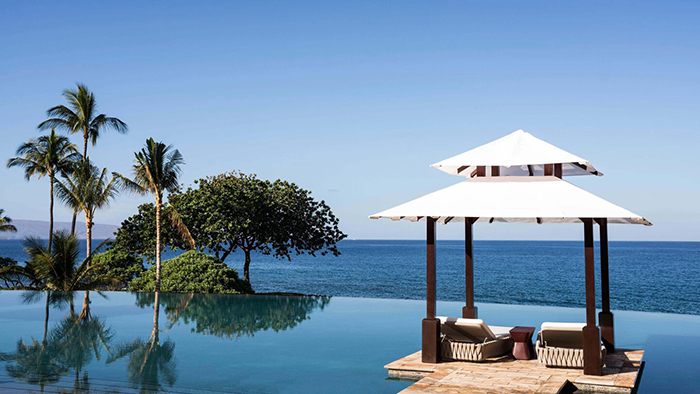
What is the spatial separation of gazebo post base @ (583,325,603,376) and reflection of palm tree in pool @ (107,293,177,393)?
4.75 m

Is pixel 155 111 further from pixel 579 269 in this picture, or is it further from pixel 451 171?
pixel 579 269

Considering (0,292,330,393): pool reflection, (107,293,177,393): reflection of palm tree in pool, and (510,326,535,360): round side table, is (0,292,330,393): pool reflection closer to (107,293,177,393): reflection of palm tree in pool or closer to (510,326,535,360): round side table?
(107,293,177,393): reflection of palm tree in pool

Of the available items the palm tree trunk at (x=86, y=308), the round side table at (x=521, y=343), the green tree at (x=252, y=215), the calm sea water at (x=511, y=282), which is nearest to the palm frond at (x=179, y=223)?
the green tree at (x=252, y=215)

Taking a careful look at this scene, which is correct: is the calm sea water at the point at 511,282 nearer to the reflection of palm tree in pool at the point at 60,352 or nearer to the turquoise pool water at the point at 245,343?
the turquoise pool water at the point at 245,343

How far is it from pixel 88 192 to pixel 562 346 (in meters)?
17.0

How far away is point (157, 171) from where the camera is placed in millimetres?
17891

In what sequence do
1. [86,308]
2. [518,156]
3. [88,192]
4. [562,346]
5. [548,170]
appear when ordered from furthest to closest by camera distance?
[88,192], [86,308], [548,170], [518,156], [562,346]

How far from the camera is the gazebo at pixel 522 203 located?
695cm

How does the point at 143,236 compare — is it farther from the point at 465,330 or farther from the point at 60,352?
the point at 465,330

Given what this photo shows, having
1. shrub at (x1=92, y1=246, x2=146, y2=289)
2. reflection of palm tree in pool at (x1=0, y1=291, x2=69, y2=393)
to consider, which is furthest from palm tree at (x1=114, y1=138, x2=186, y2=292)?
reflection of palm tree in pool at (x1=0, y1=291, x2=69, y2=393)

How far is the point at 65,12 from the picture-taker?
21422 mm

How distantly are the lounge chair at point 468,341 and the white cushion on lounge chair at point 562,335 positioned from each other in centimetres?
61

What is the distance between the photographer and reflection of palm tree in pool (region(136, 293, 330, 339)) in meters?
11.9

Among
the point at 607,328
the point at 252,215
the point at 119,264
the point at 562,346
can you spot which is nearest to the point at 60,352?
the point at 562,346
